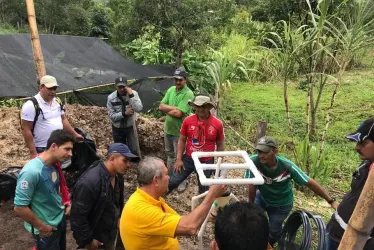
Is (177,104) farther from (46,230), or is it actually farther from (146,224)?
(146,224)

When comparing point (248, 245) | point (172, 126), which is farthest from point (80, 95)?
point (248, 245)

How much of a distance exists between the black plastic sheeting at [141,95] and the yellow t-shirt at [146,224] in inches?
239

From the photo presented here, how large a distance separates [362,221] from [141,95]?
24.0 feet

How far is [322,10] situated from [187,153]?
8.35 feet

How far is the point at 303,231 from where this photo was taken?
2605mm

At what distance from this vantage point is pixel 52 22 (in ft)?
76.2

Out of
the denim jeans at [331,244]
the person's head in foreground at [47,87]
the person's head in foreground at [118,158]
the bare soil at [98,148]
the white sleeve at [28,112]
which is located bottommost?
the bare soil at [98,148]

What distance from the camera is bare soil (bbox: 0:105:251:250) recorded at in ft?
12.3

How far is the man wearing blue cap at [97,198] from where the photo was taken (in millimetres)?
2582

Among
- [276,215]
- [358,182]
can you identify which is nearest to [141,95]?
[276,215]

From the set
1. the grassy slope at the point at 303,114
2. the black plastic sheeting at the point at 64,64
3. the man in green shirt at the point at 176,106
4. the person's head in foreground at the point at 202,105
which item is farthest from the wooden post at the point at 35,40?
the grassy slope at the point at 303,114

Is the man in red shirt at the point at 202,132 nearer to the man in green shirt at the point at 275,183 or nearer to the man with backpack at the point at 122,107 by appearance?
the man in green shirt at the point at 275,183

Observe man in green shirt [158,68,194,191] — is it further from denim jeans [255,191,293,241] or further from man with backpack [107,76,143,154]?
denim jeans [255,191,293,241]

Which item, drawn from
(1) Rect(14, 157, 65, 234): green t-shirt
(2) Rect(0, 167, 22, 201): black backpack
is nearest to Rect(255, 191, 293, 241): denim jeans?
(1) Rect(14, 157, 65, 234): green t-shirt
